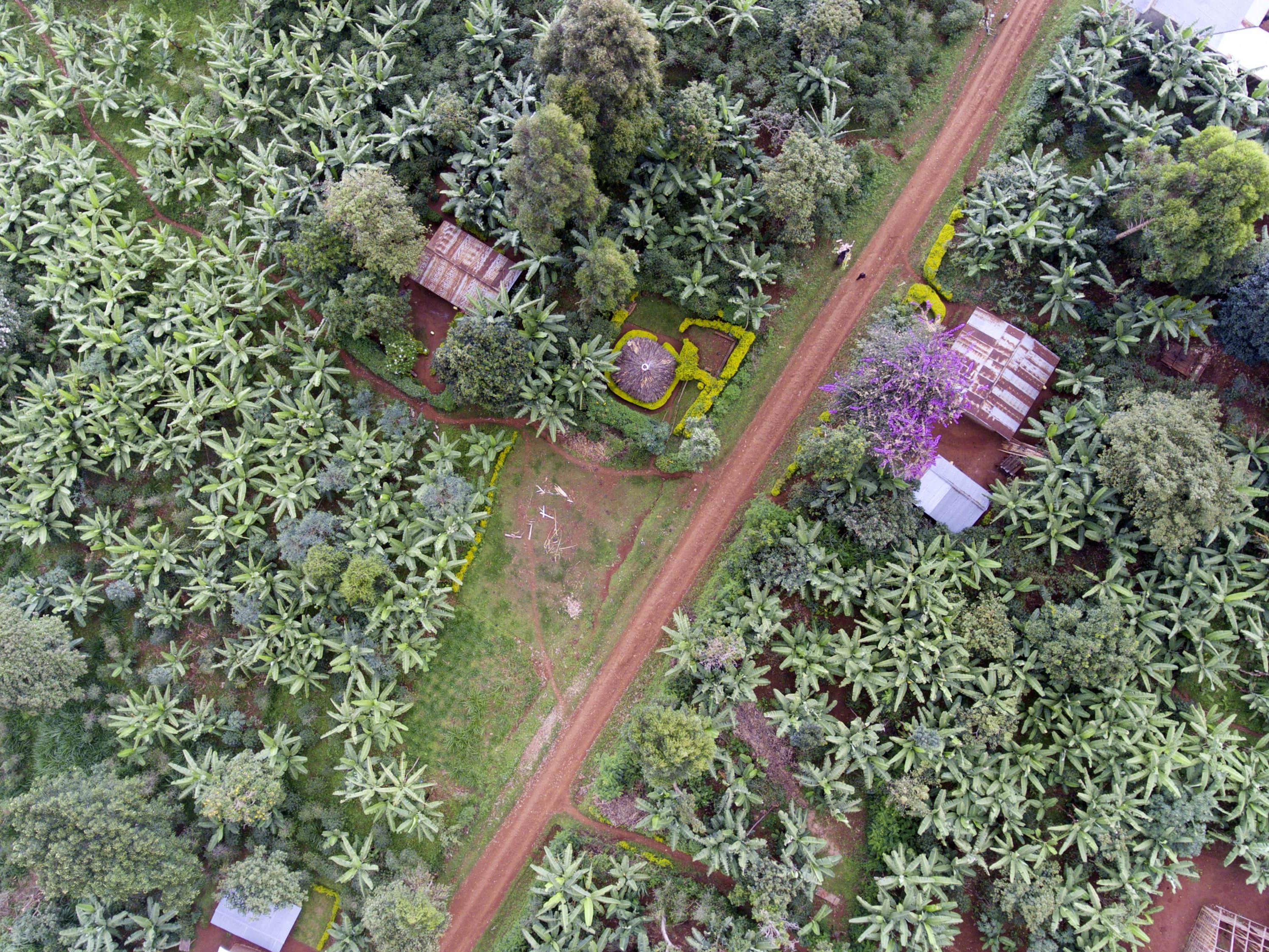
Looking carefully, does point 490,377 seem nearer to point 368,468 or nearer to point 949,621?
point 368,468

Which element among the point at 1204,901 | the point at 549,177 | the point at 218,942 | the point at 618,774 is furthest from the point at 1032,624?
the point at 218,942

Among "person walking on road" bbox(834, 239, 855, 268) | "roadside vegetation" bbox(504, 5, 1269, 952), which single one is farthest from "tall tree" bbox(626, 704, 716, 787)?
"person walking on road" bbox(834, 239, 855, 268)

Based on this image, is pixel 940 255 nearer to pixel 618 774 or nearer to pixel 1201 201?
pixel 1201 201

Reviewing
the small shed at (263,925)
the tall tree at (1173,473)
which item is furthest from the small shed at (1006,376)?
the small shed at (263,925)

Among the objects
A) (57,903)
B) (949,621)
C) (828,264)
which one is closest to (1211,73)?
(828,264)

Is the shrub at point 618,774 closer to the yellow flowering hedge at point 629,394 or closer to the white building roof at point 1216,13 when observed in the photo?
the yellow flowering hedge at point 629,394

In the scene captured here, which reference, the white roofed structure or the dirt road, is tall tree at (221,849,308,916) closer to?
the dirt road
